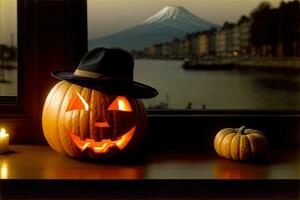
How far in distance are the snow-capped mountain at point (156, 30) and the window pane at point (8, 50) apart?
30 cm

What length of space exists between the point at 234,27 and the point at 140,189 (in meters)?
0.85

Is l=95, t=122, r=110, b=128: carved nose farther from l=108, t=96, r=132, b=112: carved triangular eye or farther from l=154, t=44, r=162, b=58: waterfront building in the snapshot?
l=154, t=44, r=162, b=58: waterfront building

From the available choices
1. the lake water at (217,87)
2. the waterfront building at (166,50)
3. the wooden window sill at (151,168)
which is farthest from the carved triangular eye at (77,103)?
the waterfront building at (166,50)

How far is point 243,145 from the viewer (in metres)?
1.34

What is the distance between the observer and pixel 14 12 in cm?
167

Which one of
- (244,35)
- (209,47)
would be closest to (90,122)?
(209,47)

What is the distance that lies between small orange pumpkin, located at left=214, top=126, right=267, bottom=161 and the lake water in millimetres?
356

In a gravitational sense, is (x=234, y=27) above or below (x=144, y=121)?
above

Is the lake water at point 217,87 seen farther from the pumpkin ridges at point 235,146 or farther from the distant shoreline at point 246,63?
the pumpkin ridges at point 235,146

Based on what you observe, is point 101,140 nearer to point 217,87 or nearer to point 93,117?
point 93,117

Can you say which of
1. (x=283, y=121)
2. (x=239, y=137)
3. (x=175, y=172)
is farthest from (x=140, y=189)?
(x=283, y=121)

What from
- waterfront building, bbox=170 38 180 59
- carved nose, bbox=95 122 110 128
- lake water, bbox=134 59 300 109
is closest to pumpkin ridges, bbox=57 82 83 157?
carved nose, bbox=95 122 110 128

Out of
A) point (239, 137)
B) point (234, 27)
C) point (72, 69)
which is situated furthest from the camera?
point (234, 27)

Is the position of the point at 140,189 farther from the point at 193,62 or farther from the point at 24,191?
the point at 193,62
